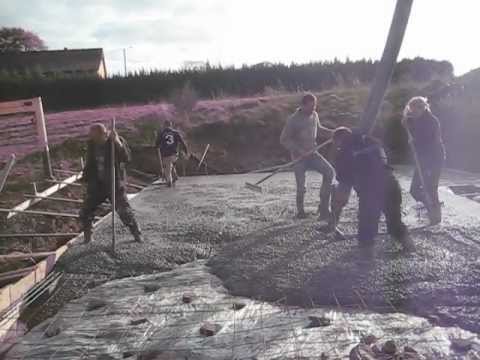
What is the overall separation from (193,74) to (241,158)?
12810 mm

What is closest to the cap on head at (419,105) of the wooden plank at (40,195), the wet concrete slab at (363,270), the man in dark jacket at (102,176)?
the wet concrete slab at (363,270)

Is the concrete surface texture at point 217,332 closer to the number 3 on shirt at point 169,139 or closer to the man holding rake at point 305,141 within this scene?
the man holding rake at point 305,141

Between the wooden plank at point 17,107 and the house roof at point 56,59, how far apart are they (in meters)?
25.7

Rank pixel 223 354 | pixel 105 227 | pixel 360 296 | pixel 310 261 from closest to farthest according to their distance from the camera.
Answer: pixel 223 354 < pixel 360 296 < pixel 310 261 < pixel 105 227

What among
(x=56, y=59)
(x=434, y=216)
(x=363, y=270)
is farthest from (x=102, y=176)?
(x=56, y=59)

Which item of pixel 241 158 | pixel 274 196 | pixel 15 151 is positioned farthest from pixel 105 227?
pixel 241 158

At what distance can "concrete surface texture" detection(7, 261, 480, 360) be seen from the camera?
2936 mm

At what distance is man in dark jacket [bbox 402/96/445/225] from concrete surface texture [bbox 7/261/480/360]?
2462 mm

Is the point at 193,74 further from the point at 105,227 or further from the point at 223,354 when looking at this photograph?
the point at 223,354

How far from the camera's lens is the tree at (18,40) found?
133ft

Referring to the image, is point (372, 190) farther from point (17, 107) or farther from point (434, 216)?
point (17, 107)

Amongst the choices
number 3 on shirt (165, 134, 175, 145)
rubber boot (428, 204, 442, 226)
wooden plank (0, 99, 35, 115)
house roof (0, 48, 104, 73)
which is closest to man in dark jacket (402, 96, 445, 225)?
rubber boot (428, 204, 442, 226)

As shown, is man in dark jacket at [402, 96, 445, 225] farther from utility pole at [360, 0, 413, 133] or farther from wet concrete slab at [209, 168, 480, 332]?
utility pole at [360, 0, 413, 133]

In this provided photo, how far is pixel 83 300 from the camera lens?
4.05 meters
